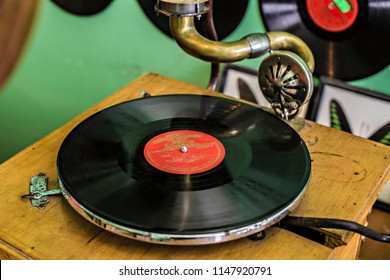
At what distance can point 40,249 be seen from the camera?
973mm

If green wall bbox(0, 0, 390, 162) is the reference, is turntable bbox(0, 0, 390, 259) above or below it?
above

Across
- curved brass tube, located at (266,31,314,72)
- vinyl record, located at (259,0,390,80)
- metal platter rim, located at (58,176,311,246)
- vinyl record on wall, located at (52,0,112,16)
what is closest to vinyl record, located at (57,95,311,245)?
metal platter rim, located at (58,176,311,246)

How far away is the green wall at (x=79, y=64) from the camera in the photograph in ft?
6.26

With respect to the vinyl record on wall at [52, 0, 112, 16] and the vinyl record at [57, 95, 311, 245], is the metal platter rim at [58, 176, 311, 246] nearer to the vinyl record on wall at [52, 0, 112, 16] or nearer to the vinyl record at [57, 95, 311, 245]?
the vinyl record at [57, 95, 311, 245]

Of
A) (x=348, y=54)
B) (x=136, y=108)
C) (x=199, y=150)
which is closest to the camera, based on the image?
(x=199, y=150)

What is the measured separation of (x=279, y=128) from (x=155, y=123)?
27 cm

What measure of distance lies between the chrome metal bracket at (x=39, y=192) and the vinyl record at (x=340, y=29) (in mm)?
859

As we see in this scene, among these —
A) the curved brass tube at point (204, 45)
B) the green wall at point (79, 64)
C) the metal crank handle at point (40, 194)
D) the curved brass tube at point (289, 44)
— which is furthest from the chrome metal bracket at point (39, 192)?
the green wall at point (79, 64)

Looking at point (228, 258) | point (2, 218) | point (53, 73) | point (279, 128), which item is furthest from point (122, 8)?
point (228, 258)

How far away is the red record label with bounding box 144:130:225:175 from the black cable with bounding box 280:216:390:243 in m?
0.19

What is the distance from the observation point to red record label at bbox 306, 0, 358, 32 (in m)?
1.52

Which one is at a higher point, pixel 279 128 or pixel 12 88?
pixel 279 128

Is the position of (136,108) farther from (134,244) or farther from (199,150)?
(134,244)

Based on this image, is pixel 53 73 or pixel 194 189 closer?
pixel 194 189
